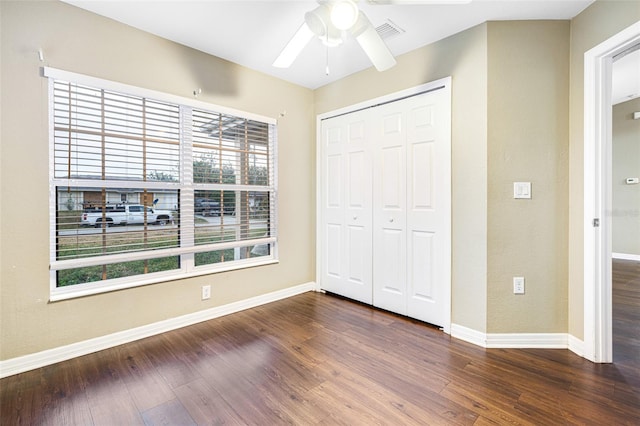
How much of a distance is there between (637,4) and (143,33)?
340cm

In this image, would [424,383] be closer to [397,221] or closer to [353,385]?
[353,385]

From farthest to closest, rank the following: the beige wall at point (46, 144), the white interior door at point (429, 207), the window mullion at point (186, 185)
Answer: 1. the window mullion at point (186, 185)
2. the white interior door at point (429, 207)
3. the beige wall at point (46, 144)

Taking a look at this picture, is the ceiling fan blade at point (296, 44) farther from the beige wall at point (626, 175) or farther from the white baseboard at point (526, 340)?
the beige wall at point (626, 175)

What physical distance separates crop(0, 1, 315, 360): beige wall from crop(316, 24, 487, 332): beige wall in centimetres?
203

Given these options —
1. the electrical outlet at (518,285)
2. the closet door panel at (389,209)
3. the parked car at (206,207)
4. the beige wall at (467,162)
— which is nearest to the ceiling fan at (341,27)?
the beige wall at (467,162)

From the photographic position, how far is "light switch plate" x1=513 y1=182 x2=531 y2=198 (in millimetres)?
2221

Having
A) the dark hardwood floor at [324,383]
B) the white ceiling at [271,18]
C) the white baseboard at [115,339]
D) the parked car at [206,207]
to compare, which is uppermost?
the white ceiling at [271,18]

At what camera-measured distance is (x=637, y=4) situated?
171cm

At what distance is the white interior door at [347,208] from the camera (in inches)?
124

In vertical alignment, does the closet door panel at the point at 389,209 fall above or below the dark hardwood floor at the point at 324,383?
above

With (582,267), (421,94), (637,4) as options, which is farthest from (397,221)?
A: (637,4)

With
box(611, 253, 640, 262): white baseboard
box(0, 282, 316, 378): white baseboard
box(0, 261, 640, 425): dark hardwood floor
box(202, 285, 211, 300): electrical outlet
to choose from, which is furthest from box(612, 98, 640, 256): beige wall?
box(202, 285, 211, 300): electrical outlet

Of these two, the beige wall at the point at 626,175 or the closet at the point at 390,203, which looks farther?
the beige wall at the point at 626,175

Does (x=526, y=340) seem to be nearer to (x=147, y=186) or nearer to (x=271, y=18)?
(x=271, y=18)
